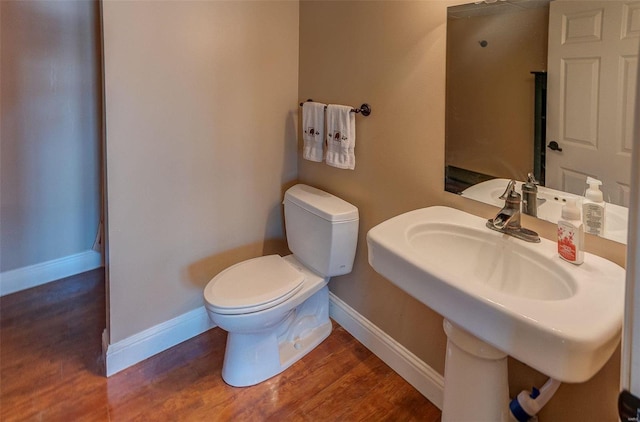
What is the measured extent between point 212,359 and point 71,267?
1459 mm

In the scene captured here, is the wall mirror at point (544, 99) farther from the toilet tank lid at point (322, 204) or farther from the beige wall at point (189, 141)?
the beige wall at point (189, 141)

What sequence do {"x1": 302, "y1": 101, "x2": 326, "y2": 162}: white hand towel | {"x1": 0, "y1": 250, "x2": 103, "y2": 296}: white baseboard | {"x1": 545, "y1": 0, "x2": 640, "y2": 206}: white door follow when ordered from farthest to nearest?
{"x1": 0, "y1": 250, "x2": 103, "y2": 296}: white baseboard, {"x1": 302, "y1": 101, "x2": 326, "y2": 162}: white hand towel, {"x1": 545, "y1": 0, "x2": 640, "y2": 206}: white door

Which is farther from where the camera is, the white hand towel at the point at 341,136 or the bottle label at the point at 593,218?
the white hand towel at the point at 341,136

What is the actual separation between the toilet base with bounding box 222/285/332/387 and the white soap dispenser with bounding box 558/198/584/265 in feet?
3.95

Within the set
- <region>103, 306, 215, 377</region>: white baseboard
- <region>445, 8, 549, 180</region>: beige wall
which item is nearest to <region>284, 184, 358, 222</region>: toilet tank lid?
<region>445, 8, 549, 180</region>: beige wall

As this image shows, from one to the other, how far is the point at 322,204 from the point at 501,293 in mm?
1085

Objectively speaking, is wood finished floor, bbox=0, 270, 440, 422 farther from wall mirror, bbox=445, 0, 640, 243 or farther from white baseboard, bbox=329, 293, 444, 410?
wall mirror, bbox=445, 0, 640, 243

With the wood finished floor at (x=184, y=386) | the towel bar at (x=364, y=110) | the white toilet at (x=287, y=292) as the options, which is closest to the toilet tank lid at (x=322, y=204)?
the white toilet at (x=287, y=292)

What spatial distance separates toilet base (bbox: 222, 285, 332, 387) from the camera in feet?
5.70

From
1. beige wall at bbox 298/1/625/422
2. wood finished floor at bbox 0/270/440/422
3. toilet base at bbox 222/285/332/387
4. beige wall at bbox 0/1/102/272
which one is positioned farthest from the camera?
beige wall at bbox 0/1/102/272

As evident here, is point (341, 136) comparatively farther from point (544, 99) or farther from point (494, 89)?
point (544, 99)

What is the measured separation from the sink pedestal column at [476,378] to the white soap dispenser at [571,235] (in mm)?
328

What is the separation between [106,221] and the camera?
1.70 meters

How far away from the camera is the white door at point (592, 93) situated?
1.00 meters
